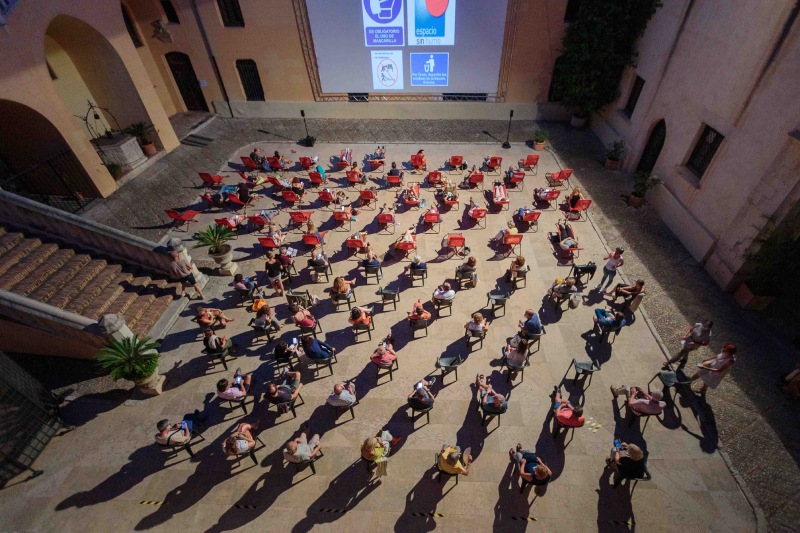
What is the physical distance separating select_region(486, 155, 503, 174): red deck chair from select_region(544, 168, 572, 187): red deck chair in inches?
87.2

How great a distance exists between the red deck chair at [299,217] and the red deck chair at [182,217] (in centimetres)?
385

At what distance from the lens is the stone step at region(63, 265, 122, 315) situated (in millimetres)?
11320

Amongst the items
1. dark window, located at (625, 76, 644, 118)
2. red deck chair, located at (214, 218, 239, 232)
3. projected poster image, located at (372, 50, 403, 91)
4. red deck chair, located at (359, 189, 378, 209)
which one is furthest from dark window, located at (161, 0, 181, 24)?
dark window, located at (625, 76, 644, 118)

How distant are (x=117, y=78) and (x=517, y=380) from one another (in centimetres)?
2177

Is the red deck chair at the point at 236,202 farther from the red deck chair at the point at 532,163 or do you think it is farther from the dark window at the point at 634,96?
the dark window at the point at 634,96

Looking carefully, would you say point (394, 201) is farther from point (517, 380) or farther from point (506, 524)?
point (506, 524)

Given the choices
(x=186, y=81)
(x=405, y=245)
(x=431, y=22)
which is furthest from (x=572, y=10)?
(x=186, y=81)

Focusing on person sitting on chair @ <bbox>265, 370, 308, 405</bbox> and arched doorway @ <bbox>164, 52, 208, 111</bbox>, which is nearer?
person sitting on chair @ <bbox>265, 370, 308, 405</bbox>

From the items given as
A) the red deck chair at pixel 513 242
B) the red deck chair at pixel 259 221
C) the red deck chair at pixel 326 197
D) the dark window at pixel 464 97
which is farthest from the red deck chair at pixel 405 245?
the dark window at pixel 464 97

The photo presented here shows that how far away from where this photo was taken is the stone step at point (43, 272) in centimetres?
1110

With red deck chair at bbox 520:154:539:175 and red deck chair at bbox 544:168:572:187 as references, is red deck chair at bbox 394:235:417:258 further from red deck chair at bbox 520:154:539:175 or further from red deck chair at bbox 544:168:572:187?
red deck chair at bbox 520:154:539:175

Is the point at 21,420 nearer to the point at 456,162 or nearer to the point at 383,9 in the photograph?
the point at 456,162

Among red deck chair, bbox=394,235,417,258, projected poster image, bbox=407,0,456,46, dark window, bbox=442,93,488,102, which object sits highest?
projected poster image, bbox=407,0,456,46

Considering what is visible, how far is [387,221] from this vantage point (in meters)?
14.9
